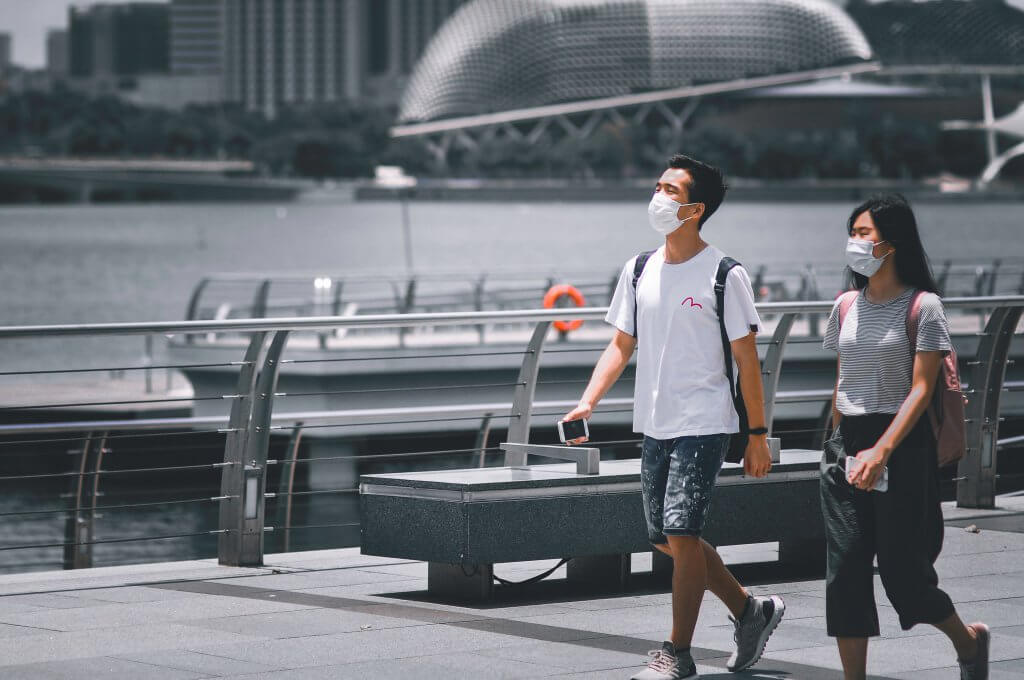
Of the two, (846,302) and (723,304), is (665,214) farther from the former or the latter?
(846,302)

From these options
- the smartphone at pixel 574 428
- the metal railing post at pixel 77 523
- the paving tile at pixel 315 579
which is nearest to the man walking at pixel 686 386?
the smartphone at pixel 574 428

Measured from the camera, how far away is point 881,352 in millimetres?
5336

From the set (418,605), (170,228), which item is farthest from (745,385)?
(170,228)

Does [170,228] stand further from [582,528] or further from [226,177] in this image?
[582,528]

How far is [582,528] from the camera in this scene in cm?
703

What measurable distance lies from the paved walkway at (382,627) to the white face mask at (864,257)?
1.40m

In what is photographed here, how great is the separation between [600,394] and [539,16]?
610 ft

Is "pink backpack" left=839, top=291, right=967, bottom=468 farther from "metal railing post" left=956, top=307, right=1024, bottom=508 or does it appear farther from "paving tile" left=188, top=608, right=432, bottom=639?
"metal railing post" left=956, top=307, right=1024, bottom=508

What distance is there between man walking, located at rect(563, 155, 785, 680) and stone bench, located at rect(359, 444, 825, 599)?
3.76 feet

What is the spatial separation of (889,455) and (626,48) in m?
182

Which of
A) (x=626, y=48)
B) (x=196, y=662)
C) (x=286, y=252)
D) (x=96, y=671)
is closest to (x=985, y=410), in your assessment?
(x=196, y=662)

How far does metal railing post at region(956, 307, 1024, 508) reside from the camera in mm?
9820

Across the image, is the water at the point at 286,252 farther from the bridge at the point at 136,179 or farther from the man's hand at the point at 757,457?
the man's hand at the point at 757,457

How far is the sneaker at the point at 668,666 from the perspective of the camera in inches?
220
